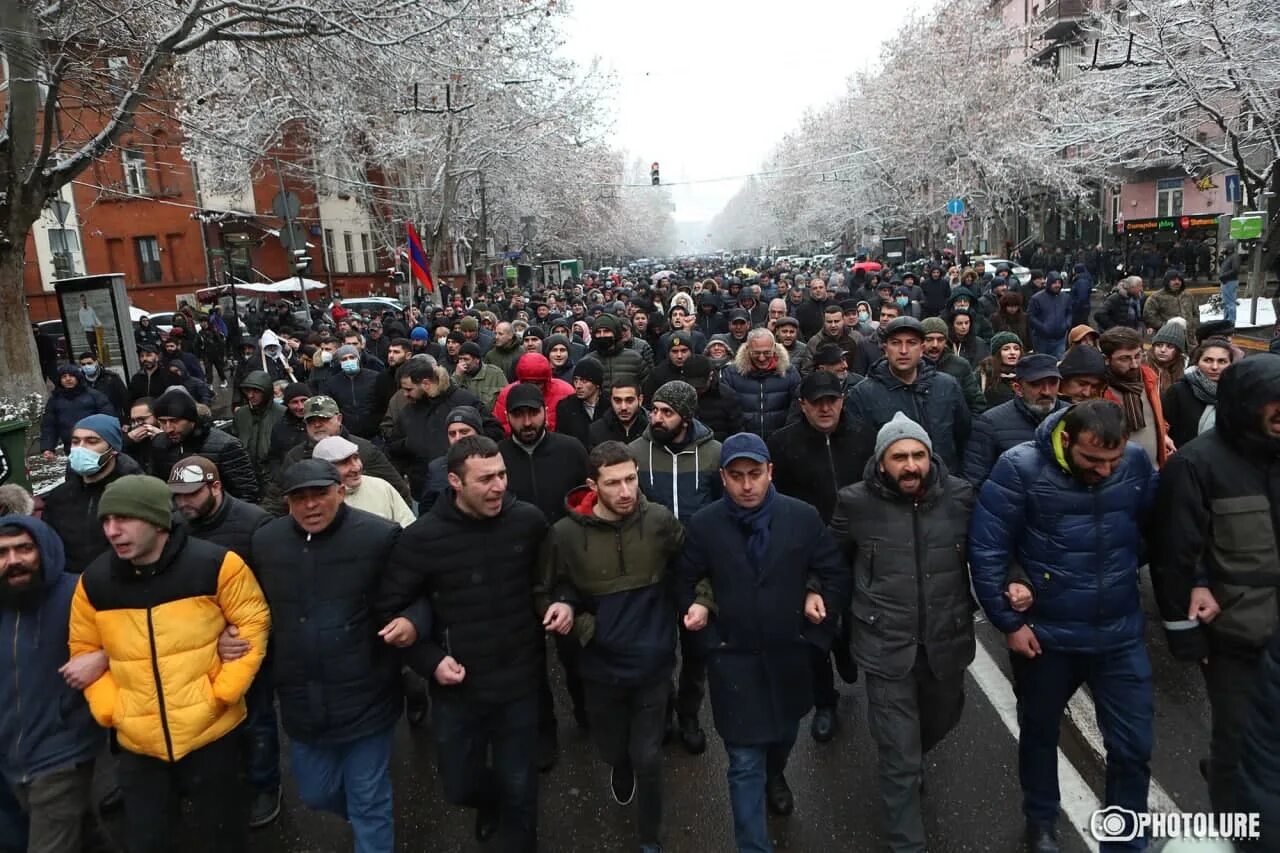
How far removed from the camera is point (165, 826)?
326cm

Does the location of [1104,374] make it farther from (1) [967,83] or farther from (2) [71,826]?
→ (1) [967,83]

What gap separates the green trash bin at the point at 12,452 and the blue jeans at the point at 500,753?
17.1 ft

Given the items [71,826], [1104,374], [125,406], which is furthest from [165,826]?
[125,406]

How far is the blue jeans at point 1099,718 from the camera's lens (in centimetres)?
334

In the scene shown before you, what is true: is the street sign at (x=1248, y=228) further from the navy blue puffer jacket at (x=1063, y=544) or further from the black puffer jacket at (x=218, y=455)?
the black puffer jacket at (x=218, y=455)

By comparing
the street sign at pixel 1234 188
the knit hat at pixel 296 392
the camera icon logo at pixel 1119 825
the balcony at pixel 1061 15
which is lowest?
the camera icon logo at pixel 1119 825

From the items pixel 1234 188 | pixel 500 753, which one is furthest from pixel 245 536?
pixel 1234 188

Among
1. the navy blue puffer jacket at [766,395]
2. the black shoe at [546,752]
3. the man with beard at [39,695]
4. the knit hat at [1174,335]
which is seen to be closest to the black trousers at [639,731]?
the black shoe at [546,752]

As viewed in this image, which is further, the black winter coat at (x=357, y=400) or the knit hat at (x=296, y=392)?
the black winter coat at (x=357, y=400)

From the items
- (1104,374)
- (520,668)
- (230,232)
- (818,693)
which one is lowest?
(818,693)

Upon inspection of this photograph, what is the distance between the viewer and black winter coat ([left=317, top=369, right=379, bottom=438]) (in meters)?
8.12

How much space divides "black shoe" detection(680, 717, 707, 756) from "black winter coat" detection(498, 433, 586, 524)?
4.17 feet

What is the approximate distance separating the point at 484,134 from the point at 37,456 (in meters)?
21.0

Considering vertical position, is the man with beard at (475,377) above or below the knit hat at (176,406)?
below
